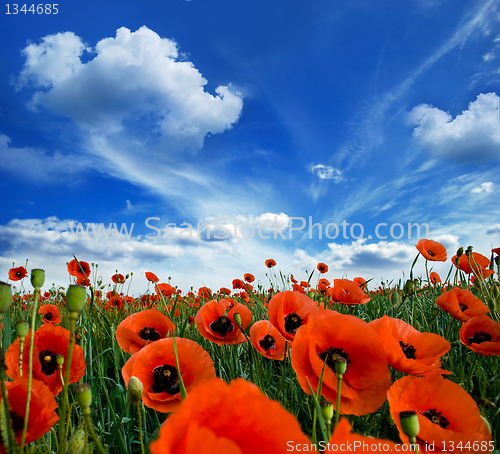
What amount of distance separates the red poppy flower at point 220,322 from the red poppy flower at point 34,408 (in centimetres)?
88

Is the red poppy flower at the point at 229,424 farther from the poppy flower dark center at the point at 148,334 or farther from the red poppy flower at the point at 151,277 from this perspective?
the red poppy flower at the point at 151,277

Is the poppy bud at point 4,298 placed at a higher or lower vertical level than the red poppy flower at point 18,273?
lower

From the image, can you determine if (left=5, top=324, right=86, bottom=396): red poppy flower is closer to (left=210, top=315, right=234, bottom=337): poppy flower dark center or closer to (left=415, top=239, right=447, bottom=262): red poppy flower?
(left=210, top=315, right=234, bottom=337): poppy flower dark center

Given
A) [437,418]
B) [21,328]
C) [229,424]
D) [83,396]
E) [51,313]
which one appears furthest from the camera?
[51,313]

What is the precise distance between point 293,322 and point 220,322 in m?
0.43

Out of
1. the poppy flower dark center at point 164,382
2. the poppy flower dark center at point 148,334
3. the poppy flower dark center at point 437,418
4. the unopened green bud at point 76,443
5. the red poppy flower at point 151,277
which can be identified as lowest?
the poppy flower dark center at point 437,418

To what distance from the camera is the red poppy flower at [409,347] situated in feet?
3.46

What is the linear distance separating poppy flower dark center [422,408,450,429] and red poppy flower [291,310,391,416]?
0.50ft

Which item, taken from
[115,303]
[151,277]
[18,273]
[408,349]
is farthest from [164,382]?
[18,273]

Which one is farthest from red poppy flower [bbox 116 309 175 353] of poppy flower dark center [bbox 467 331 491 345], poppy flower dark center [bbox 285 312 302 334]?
poppy flower dark center [bbox 467 331 491 345]

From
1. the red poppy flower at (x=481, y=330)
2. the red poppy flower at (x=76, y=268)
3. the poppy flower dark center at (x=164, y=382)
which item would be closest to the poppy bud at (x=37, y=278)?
the poppy flower dark center at (x=164, y=382)

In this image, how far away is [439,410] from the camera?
3.29 ft

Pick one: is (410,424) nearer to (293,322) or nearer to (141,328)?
(293,322)

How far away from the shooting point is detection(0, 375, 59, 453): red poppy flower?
0.78 meters
